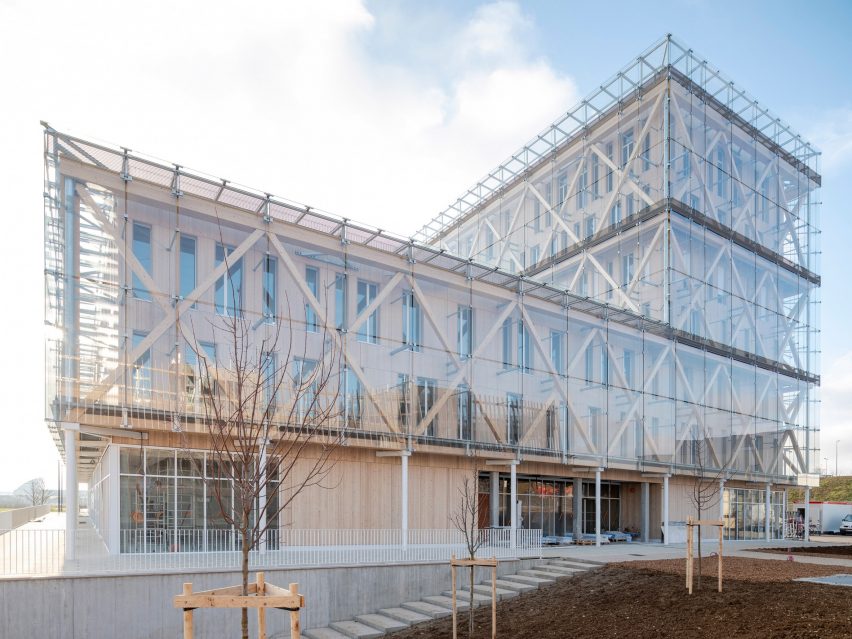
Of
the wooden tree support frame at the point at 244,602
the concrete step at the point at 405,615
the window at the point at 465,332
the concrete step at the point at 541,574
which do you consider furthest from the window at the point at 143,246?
the wooden tree support frame at the point at 244,602

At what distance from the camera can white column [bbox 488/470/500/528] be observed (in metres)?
29.8

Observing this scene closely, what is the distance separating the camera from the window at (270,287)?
75.7 feet

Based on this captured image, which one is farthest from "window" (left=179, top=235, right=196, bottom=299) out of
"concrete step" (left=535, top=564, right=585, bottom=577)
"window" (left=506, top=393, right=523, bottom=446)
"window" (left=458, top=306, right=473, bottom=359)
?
"concrete step" (left=535, top=564, right=585, bottom=577)

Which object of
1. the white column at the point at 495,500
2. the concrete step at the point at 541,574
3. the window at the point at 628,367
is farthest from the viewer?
the window at the point at 628,367

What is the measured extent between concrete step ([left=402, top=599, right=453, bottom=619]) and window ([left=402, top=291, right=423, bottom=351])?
1029 centimetres

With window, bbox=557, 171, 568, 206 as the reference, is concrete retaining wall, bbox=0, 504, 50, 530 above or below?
below

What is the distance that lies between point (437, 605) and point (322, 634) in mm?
3124

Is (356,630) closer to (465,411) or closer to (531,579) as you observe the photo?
(531,579)

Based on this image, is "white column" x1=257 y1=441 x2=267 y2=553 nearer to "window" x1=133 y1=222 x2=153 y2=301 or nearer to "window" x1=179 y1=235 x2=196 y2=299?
"window" x1=179 y1=235 x2=196 y2=299

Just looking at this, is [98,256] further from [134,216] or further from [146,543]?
[146,543]

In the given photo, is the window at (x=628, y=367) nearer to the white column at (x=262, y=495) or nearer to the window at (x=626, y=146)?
the window at (x=626, y=146)

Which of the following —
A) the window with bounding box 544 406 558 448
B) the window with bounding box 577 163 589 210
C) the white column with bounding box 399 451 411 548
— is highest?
the window with bounding box 577 163 589 210

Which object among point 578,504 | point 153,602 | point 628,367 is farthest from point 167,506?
point 628,367

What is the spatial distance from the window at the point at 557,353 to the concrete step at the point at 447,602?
14571 millimetres
